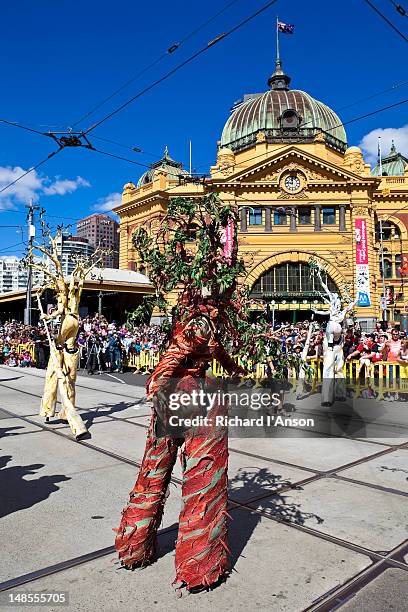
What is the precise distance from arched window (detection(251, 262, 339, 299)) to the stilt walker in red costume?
31.6 m

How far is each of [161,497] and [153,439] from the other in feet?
1.32

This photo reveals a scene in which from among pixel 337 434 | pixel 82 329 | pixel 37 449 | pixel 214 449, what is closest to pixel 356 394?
pixel 337 434

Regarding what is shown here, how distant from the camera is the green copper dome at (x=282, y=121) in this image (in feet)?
127

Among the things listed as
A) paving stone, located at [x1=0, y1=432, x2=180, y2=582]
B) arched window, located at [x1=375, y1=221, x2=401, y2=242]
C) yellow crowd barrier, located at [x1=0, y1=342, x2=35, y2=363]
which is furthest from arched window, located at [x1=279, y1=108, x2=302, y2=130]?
paving stone, located at [x1=0, y1=432, x2=180, y2=582]

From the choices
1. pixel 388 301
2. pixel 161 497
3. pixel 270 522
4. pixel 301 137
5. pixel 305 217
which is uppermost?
pixel 301 137

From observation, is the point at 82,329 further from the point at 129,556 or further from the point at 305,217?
the point at 305,217

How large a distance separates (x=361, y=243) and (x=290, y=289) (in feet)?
20.9

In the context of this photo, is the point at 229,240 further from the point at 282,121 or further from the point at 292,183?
the point at 282,121

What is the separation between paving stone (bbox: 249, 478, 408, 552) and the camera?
12.0ft

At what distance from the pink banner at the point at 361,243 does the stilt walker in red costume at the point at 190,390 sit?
3329 cm

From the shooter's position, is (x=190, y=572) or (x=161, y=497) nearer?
(x=190, y=572)

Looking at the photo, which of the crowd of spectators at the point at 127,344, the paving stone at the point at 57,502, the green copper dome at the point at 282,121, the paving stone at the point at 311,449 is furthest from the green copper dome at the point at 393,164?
the paving stone at the point at 57,502

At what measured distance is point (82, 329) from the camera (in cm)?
1950

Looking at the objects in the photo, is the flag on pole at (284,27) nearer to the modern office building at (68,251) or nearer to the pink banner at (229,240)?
the modern office building at (68,251)
